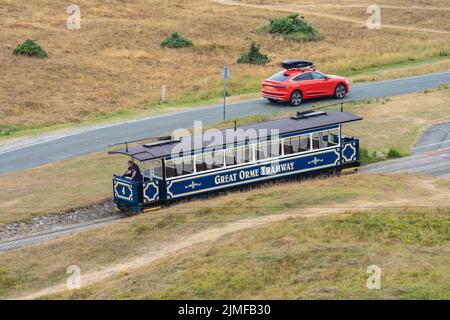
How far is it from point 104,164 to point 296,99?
1233 cm

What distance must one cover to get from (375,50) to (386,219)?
36.2m

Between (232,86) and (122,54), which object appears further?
(122,54)

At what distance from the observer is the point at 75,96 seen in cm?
4650

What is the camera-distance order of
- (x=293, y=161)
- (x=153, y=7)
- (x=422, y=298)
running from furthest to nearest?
(x=153, y=7) < (x=293, y=161) < (x=422, y=298)

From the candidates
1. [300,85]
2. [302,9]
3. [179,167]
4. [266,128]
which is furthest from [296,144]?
[302,9]

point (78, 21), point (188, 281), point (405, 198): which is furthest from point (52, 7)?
point (188, 281)

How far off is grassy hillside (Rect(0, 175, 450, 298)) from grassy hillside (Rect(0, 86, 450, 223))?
375cm

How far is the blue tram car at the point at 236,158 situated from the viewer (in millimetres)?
27875

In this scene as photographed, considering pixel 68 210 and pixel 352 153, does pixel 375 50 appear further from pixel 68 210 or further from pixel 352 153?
pixel 68 210

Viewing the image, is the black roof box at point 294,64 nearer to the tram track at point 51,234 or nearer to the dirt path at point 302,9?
the tram track at point 51,234

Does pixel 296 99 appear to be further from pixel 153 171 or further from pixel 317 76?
pixel 153 171

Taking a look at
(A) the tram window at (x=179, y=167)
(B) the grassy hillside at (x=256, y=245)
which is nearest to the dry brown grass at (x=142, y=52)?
(A) the tram window at (x=179, y=167)

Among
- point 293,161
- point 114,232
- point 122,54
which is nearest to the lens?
point 114,232

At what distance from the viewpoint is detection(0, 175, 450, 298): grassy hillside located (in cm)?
1908
